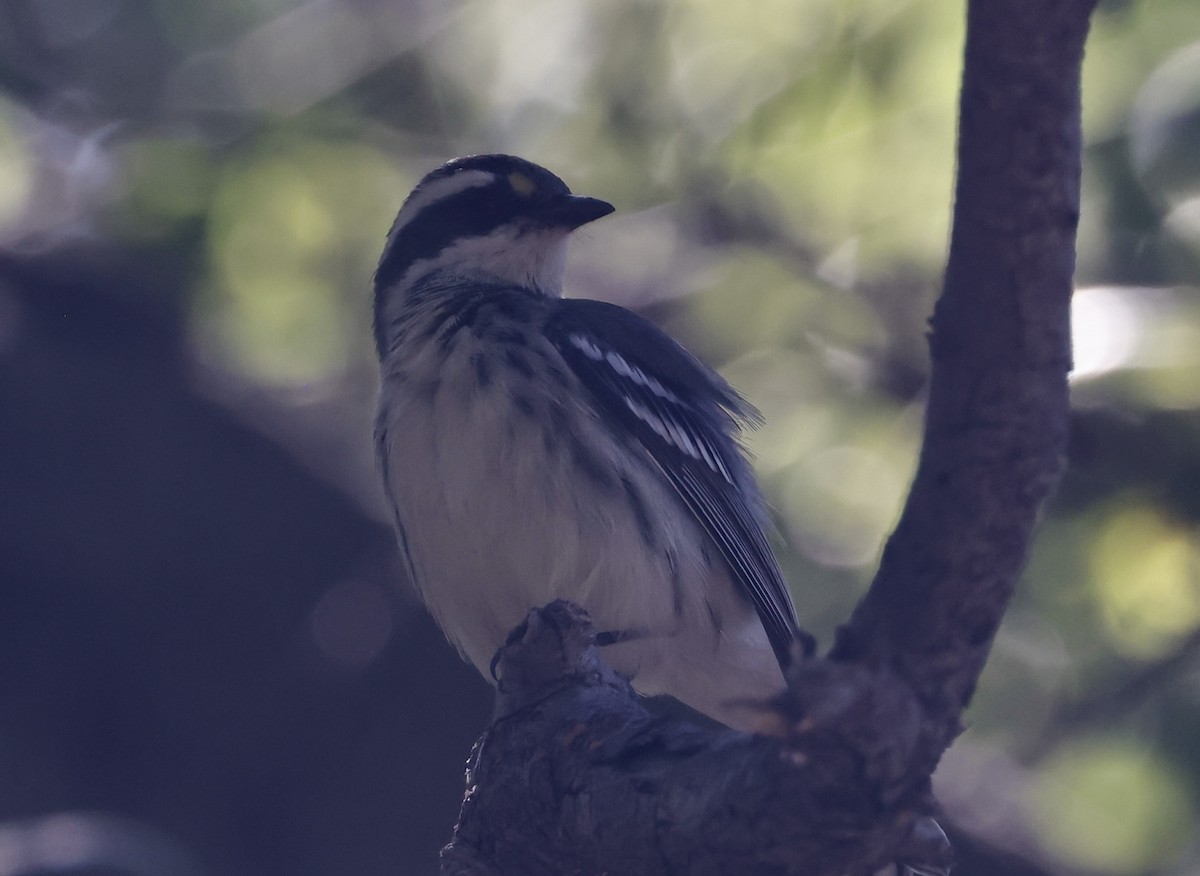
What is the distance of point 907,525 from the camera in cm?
284

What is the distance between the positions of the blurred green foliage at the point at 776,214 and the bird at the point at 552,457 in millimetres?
902

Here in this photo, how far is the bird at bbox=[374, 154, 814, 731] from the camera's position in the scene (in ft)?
16.5

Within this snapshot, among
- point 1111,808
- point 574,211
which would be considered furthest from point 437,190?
point 1111,808

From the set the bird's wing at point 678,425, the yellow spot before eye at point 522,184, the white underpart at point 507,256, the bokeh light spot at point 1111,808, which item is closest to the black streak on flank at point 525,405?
the bird's wing at point 678,425

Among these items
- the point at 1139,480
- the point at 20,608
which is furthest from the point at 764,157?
the point at 20,608

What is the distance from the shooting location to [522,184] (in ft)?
20.1

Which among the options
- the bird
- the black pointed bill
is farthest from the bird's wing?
the black pointed bill

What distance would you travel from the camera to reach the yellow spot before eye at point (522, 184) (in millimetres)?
6113

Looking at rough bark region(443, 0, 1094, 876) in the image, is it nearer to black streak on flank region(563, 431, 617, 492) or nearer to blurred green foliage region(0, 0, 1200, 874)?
black streak on flank region(563, 431, 617, 492)

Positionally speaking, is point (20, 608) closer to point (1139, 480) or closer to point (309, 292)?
point (309, 292)

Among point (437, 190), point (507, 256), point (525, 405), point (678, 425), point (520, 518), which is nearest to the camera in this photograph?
point (520, 518)

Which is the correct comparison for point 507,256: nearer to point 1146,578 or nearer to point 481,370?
point 481,370

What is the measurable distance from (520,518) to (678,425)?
1141 mm

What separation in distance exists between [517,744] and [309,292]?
4.27 m
